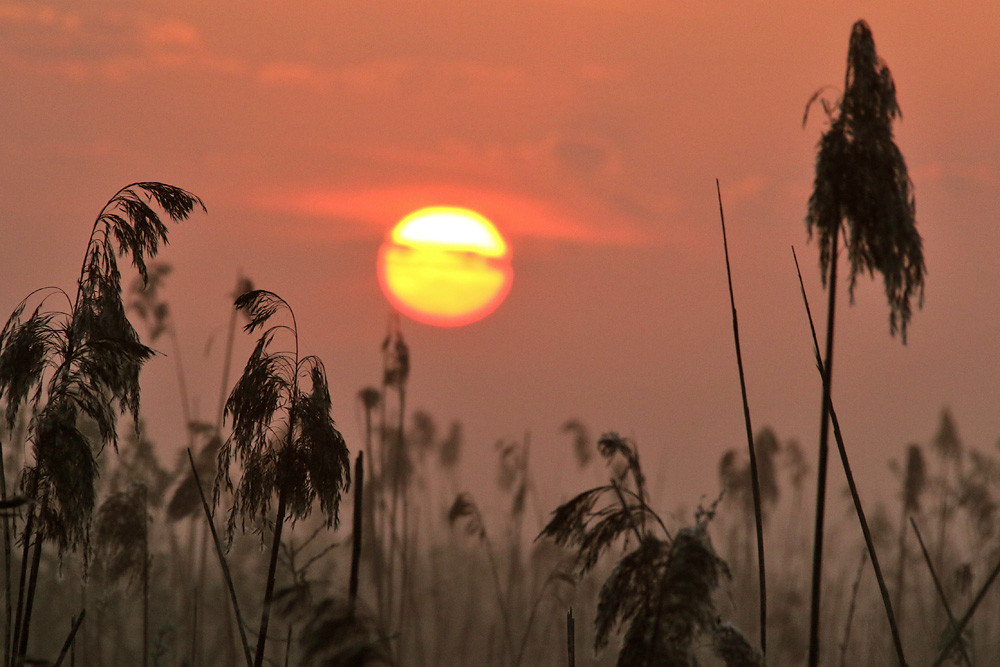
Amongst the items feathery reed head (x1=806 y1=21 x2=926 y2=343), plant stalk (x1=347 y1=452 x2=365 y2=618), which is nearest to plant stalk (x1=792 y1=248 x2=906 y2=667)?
feathery reed head (x1=806 y1=21 x2=926 y2=343)

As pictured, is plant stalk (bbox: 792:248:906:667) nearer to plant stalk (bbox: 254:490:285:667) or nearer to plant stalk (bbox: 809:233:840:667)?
plant stalk (bbox: 809:233:840:667)

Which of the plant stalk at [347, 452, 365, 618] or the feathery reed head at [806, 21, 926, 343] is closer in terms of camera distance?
the feathery reed head at [806, 21, 926, 343]

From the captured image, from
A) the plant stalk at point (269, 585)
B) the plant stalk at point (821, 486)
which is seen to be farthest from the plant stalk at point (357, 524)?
the plant stalk at point (821, 486)

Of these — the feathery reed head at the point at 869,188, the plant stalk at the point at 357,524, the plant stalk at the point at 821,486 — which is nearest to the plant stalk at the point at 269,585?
the plant stalk at the point at 357,524

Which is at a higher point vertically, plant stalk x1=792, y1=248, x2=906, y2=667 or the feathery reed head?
the feathery reed head

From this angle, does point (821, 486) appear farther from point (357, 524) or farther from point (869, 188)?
point (357, 524)

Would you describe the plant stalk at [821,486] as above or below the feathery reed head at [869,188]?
below

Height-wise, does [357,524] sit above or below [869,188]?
below

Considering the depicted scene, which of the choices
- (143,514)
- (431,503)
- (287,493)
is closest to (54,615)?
(431,503)

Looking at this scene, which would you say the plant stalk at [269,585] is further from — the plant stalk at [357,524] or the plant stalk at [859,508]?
the plant stalk at [859,508]

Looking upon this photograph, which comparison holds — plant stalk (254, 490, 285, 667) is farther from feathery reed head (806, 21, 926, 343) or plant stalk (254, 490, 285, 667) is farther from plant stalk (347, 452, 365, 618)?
feathery reed head (806, 21, 926, 343)

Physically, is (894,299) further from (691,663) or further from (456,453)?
(456,453)

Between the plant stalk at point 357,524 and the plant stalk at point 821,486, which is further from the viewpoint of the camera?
the plant stalk at point 357,524

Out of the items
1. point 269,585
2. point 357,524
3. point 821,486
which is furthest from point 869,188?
point 269,585
